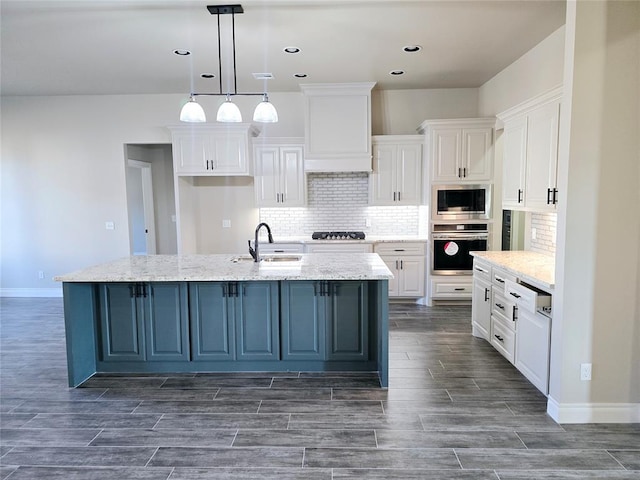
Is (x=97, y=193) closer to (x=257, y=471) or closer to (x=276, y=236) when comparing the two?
(x=276, y=236)

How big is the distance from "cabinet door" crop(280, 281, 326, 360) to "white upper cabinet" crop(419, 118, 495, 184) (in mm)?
2891

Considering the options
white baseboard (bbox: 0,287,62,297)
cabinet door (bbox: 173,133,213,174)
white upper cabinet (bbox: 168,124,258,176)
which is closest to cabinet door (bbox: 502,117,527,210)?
white upper cabinet (bbox: 168,124,258,176)

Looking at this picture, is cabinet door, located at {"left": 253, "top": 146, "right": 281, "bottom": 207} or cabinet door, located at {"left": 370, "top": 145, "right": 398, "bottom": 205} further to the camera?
cabinet door, located at {"left": 253, "top": 146, "right": 281, "bottom": 207}

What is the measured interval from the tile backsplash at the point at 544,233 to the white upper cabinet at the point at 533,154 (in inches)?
15.2

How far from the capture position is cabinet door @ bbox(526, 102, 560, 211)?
10.6 feet

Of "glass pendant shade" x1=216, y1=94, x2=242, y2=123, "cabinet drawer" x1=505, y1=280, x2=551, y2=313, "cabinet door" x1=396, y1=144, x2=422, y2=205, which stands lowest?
"cabinet drawer" x1=505, y1=280, x2=551, y2=313

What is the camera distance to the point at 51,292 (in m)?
6.40

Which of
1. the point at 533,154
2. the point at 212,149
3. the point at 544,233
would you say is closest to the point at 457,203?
the point at 544,233

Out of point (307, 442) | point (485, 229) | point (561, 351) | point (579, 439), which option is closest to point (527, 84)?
point (485, 229)

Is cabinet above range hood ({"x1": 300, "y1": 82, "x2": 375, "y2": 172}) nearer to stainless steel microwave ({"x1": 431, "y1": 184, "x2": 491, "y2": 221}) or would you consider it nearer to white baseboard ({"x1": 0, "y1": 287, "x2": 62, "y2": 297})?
stainless steel microwave ({"x1": 431, "y1": 184, "x2": 491, "y2": 221})

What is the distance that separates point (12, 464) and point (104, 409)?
25.6 inches

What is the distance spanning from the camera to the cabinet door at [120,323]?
137 inches

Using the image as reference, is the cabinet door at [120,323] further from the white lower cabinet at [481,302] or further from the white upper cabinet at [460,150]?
the white upper cabinet at [460,150]

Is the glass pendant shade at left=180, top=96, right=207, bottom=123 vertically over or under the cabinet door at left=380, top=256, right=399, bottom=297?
over
